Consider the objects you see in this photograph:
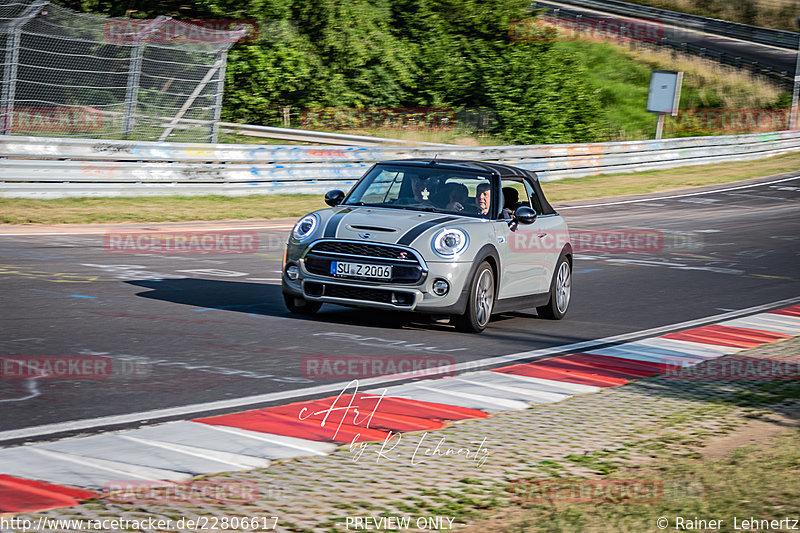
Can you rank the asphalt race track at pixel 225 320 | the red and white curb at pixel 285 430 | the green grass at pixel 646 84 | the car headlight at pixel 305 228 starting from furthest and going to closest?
the green grass at pixel 646 84 < the car headlight at pixel 305 228 < the asphalt race track at pixel 225 320 < the red and white curb at pixel 285 430

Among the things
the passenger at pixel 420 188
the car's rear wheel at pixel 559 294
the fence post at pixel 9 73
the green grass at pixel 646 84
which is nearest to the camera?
the passenger at pixel 420 188

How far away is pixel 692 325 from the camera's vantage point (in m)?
11.0

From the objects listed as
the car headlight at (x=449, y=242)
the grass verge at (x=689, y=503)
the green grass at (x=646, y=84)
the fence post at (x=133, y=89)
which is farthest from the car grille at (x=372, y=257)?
the green grass at (x=646, y=84)

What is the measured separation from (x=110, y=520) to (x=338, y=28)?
32.7 m

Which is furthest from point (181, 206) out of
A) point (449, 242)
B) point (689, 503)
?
point (689, 503)

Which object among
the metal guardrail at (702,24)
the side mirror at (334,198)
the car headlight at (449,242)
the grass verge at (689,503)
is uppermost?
the metal guardrail at (702,24)

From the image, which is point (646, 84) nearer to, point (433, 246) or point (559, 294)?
point (559, 294)

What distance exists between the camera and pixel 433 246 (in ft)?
30.1

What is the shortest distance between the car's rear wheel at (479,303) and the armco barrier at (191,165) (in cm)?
1075

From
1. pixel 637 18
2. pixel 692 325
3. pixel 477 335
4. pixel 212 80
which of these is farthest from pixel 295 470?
pixel 637 18

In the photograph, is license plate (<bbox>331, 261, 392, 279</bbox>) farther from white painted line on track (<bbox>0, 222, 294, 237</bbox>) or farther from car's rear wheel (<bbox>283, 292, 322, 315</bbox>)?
white painted line on track (<bbox>0, 222, 294, 237</bbox>)

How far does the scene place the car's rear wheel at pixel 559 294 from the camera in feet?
36.0

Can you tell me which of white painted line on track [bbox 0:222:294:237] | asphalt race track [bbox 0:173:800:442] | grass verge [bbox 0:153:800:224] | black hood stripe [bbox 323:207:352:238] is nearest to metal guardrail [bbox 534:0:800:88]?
grass verge [bbox 0:153:800:224]

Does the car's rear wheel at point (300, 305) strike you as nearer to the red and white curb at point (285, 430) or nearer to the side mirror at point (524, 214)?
the side mirror at point (524, 214)
